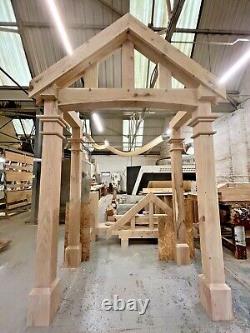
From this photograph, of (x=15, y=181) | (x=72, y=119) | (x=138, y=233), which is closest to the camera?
(x=72, y=119)

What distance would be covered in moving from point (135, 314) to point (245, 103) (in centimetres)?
668

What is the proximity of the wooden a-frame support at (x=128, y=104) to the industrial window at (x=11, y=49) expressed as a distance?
4468 millimetres

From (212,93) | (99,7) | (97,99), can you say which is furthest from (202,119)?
(99,7)

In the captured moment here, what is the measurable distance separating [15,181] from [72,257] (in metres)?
6.11

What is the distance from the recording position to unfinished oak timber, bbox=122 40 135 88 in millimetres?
1880

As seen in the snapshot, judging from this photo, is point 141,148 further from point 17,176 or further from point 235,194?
point 17,176

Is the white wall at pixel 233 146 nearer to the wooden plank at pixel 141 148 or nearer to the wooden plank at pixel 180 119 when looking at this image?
the wooden plank at pixel 141 148

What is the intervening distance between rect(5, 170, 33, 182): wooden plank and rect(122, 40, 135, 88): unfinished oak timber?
21.3 ft

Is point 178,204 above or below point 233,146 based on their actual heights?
below

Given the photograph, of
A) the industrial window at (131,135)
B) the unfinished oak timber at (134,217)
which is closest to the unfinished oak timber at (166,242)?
the unfinished oak timber at (134,217)

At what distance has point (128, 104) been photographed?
1915 millimetres

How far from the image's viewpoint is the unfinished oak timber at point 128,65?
1.88 metres

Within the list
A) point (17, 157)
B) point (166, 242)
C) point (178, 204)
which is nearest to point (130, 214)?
point (166, 242)

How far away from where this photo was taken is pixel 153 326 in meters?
1.57
